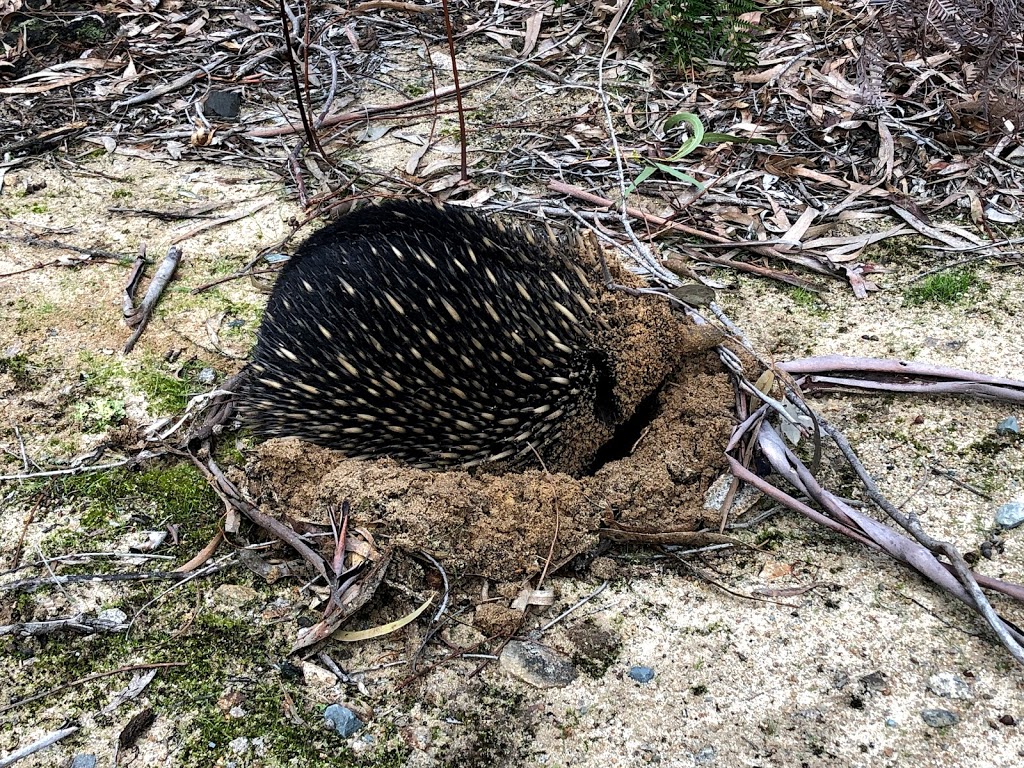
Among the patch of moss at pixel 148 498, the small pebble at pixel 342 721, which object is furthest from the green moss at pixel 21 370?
the small pebble at pixel 342 721

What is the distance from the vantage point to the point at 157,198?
14.0 ft

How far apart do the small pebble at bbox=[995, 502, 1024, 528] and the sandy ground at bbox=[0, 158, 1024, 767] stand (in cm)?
4

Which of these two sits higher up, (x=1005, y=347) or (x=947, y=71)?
(x=947, y=71)

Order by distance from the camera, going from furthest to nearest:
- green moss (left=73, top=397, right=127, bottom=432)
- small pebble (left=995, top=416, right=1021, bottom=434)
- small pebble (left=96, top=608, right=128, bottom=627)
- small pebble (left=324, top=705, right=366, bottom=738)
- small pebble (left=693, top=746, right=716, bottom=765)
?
green moss (left=73, top=397, right=127, bottom=432) → small pebble (left=995, top=416, right=1021, bottom=434) → small pebble (left=96, top=608, right=128, bottom=627) → small pebble (left=324, top=705, right=366, bottom=738) → small pebble (left=693, top=746, right=716, bottom=765)

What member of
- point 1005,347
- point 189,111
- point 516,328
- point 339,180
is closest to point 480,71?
point 339,180

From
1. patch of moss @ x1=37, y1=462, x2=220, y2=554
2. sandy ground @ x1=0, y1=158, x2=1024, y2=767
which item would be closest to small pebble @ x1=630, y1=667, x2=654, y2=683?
sandy ground @ x1=0, y1=158, x2=1024, y2=767

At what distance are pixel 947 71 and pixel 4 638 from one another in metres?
4.78

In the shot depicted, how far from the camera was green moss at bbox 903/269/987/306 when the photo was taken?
333 cm

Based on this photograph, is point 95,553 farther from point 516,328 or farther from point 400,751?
point 516,328

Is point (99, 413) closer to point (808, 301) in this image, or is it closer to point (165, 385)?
point (165, 385)

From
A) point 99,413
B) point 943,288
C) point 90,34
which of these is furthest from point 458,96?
point 90,34

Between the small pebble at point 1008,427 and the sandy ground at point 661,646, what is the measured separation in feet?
0.07

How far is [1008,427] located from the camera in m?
2.75

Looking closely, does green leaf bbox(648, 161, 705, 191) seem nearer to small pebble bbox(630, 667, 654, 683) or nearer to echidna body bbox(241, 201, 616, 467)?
echidna body bbox(241, 201, 616, 467)
